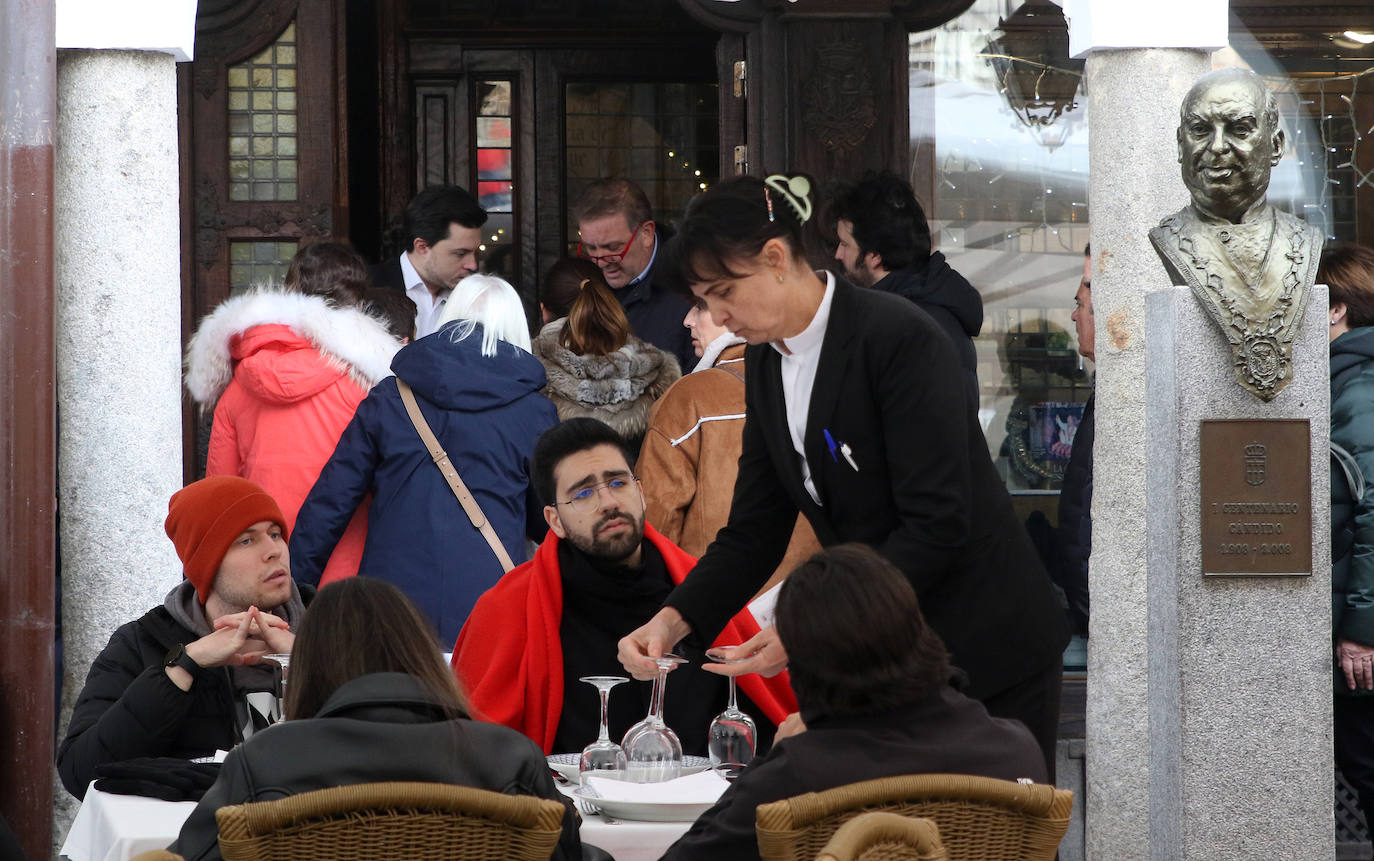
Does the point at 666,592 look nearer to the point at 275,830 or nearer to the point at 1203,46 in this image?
the point at 275,830

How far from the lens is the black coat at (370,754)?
8.18 ft

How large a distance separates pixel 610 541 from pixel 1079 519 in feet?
9.30

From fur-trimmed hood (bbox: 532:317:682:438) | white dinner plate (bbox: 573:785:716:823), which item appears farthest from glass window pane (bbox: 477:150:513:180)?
white dinner plate (bbox: 573:785:716:823)

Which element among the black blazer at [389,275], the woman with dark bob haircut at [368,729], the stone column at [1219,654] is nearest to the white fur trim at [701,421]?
the stone column at [1219,654]

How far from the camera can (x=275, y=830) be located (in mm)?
2305

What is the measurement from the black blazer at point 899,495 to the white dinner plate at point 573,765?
276mm

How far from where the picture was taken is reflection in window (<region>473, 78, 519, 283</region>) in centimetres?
987

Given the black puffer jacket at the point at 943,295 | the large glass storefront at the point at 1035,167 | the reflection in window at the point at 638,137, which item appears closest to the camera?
the black puffer jacket at the point at 943,295

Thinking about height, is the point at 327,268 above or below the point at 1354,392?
above

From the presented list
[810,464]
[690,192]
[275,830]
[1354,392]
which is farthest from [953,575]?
[690,192]

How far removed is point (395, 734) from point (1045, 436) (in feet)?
19.9

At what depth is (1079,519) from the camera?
624cm

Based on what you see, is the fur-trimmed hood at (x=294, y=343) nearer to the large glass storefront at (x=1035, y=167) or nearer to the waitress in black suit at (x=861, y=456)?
the waitress in black suit at (x=861, y=456)

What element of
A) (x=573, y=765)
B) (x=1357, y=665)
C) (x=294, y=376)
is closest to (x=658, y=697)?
(x=573, y=765)
